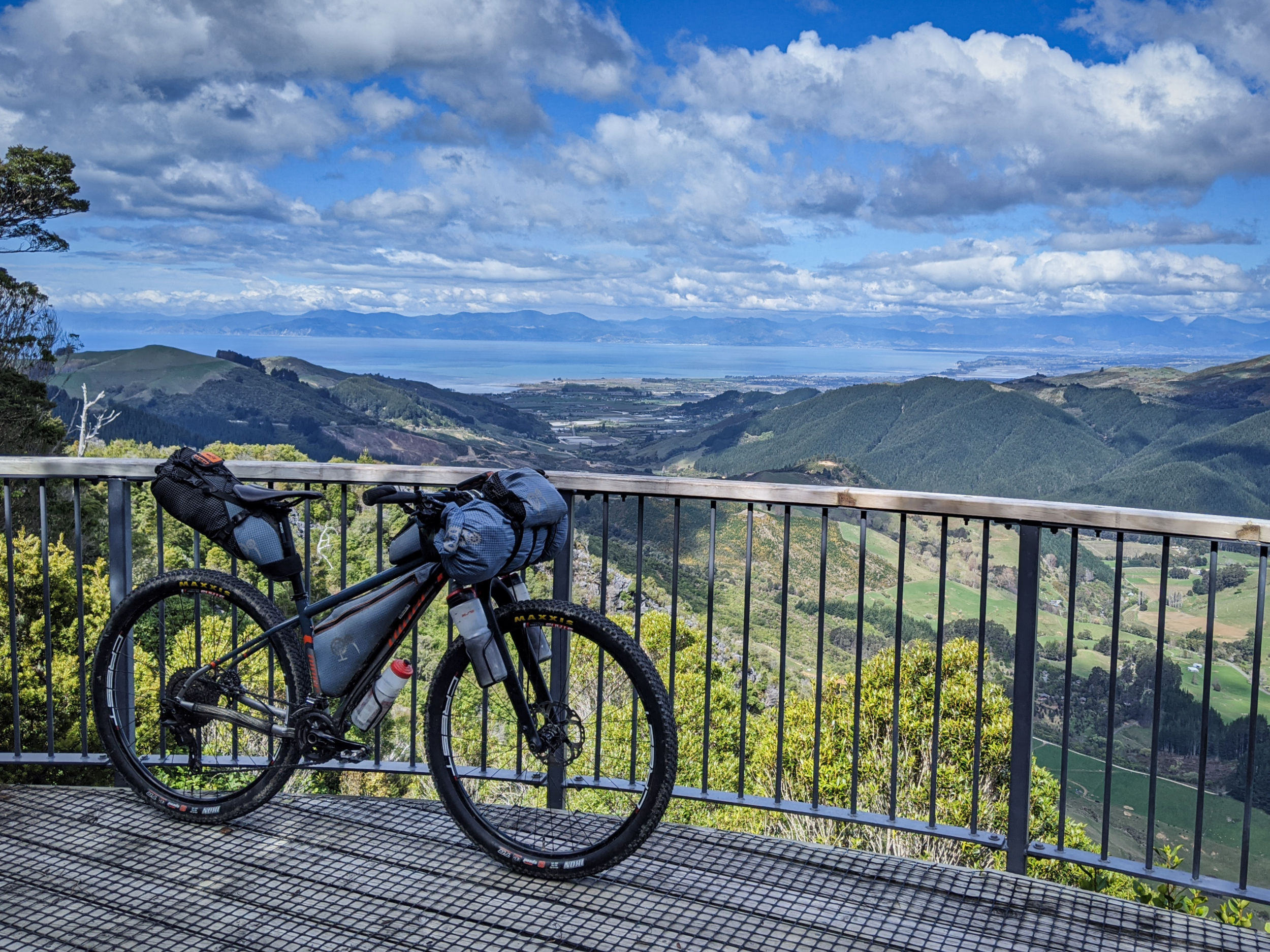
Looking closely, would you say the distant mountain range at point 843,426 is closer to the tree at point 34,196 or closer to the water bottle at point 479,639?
the tree at point 34,196

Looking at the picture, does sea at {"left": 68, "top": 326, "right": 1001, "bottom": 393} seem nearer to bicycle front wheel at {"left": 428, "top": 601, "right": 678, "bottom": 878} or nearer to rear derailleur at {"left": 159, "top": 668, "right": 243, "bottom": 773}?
rear derailleur at {"left": 159, "top": 668, "right": 243, "bottom": 773}

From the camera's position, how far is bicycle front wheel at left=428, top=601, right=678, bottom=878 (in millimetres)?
2404

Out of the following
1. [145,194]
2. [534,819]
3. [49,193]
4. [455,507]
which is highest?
[145,194]

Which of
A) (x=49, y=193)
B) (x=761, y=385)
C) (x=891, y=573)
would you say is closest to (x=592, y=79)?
(x=761, y=385)

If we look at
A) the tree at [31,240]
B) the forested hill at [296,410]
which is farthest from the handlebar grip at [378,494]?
the forested hill at [296,410]

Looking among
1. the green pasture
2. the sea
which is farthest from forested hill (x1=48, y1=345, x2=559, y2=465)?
the green pasture

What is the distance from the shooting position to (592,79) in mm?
136000

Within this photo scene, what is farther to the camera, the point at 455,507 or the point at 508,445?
the point at 508,445

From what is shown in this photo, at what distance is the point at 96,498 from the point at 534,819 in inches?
1039

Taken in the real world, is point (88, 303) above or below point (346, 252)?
below

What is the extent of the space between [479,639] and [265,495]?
75cm

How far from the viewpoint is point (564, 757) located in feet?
8.48

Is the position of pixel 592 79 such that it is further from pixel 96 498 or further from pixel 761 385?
pixel 96 498

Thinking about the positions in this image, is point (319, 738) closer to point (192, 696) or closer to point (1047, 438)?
point (192, 696)
